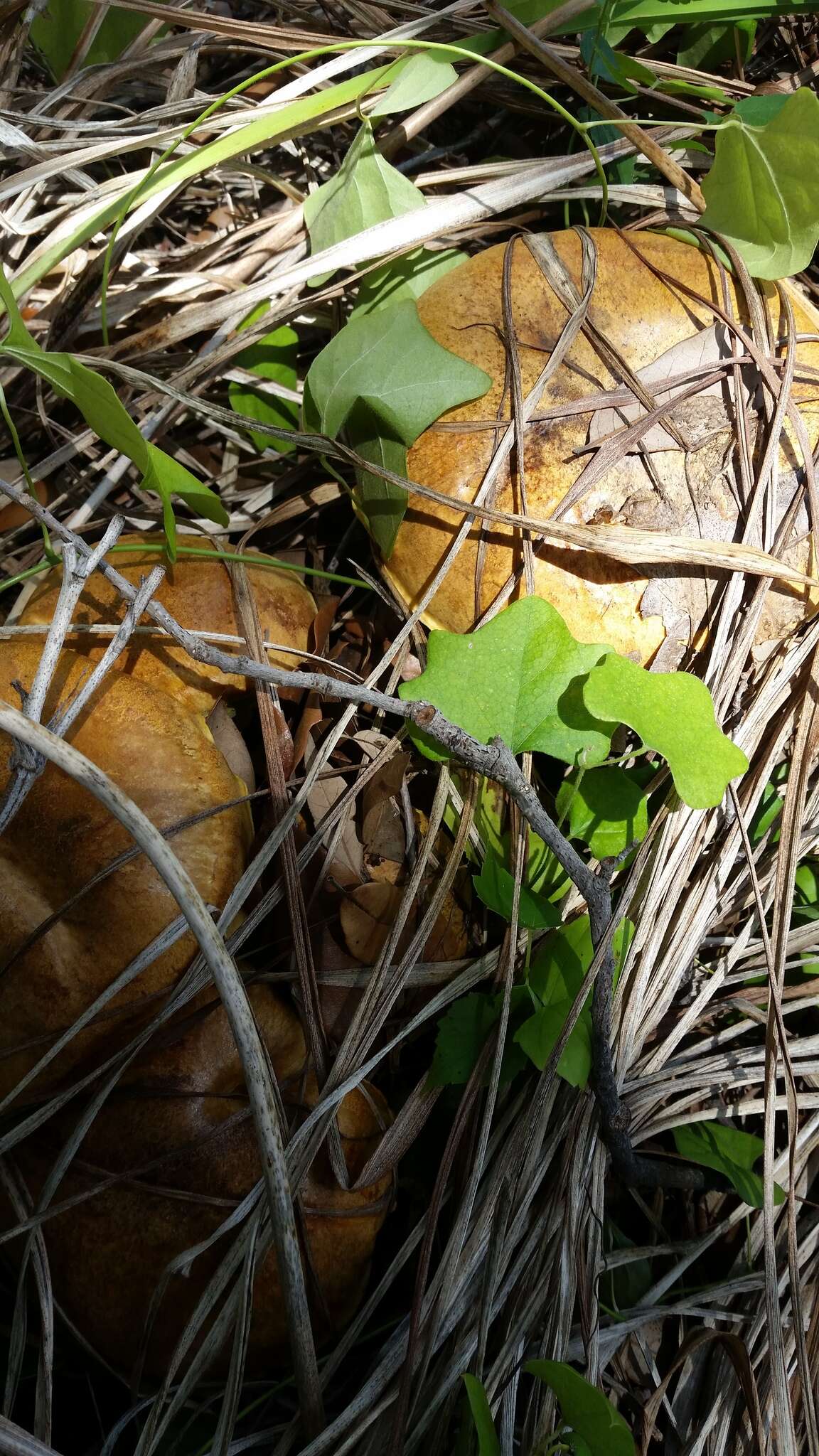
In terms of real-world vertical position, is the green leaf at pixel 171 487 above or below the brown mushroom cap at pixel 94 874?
above

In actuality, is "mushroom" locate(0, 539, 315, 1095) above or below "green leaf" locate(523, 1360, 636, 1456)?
Result: above

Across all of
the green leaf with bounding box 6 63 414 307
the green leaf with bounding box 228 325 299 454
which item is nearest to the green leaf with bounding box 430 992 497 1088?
the green leaf with bounding box 228 325 299 454

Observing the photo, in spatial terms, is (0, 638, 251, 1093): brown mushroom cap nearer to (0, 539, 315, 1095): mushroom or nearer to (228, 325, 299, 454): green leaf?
(0, 539, 315, 1095): mushroom

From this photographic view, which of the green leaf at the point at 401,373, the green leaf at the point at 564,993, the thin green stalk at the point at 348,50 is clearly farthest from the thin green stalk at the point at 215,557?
the green leaf at the point at 564,993

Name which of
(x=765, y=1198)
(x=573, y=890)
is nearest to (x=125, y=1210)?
(x=573, y=890)

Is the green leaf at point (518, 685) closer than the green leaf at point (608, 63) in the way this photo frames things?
Yes

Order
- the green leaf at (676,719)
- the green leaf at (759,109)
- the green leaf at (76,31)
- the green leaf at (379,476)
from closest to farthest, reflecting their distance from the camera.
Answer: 1. the green leaf at (676,719)
2. the green leaf at (379,476)
3. the green leaf at (759,109)
4. the green leaf at (76,31)

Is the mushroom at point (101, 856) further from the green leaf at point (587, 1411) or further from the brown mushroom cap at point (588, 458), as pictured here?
the green leaf at point (587, 1411)
